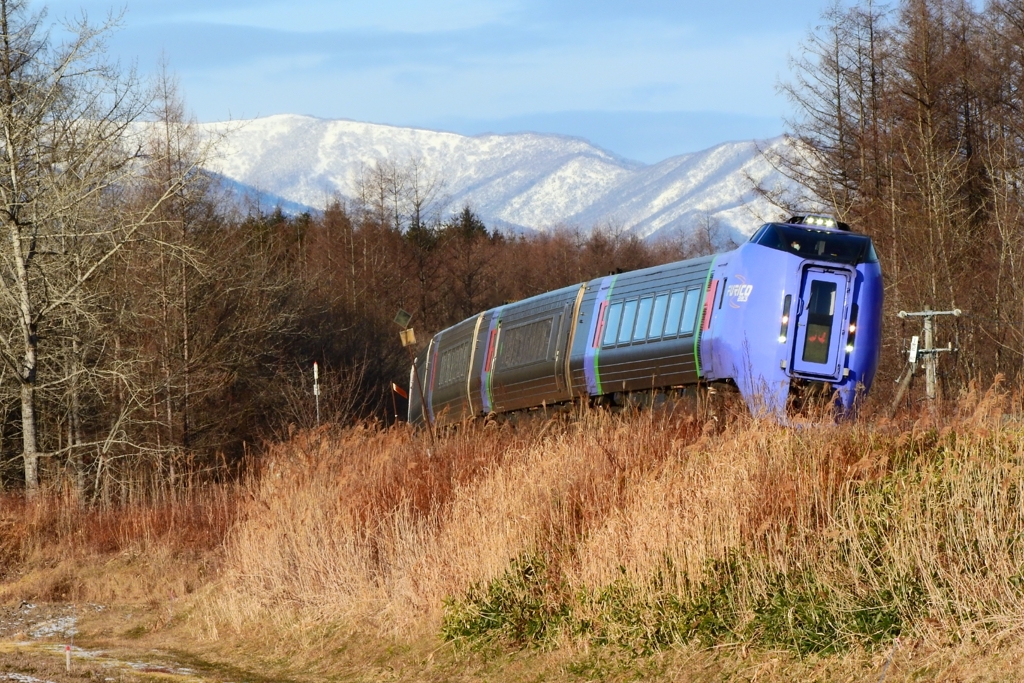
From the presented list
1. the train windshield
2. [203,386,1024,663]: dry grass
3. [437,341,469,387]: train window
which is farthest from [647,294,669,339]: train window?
[437,341,469,387]: train window

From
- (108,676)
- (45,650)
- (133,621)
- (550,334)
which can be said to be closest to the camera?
(108,676)

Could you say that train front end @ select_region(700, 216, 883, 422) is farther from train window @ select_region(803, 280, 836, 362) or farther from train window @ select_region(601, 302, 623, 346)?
train window @ select_region(601, 302, 623, 346)

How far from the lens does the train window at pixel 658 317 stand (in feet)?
61.7

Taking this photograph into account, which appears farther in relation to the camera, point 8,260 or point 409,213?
point 409,213

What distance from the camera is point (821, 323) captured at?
690 inches

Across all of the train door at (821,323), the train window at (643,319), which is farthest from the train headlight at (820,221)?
the train window at (643,319)

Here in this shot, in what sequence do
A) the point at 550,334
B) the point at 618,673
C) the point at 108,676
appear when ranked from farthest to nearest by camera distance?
1. the point at 550,334
2. the point at 108,676
3. the point at 618,673

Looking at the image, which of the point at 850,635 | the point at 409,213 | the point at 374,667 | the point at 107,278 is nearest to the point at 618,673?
the point at 850,635

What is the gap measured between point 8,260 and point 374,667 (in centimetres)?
1563

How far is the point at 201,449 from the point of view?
34.8 m

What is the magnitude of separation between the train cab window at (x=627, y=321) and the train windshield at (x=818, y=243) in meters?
2.38

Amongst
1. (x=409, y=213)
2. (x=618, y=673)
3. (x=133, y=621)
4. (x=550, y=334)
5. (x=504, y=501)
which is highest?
(x=409, y=213)

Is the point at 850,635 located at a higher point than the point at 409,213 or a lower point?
lower

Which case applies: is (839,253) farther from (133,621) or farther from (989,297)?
(989,297)
